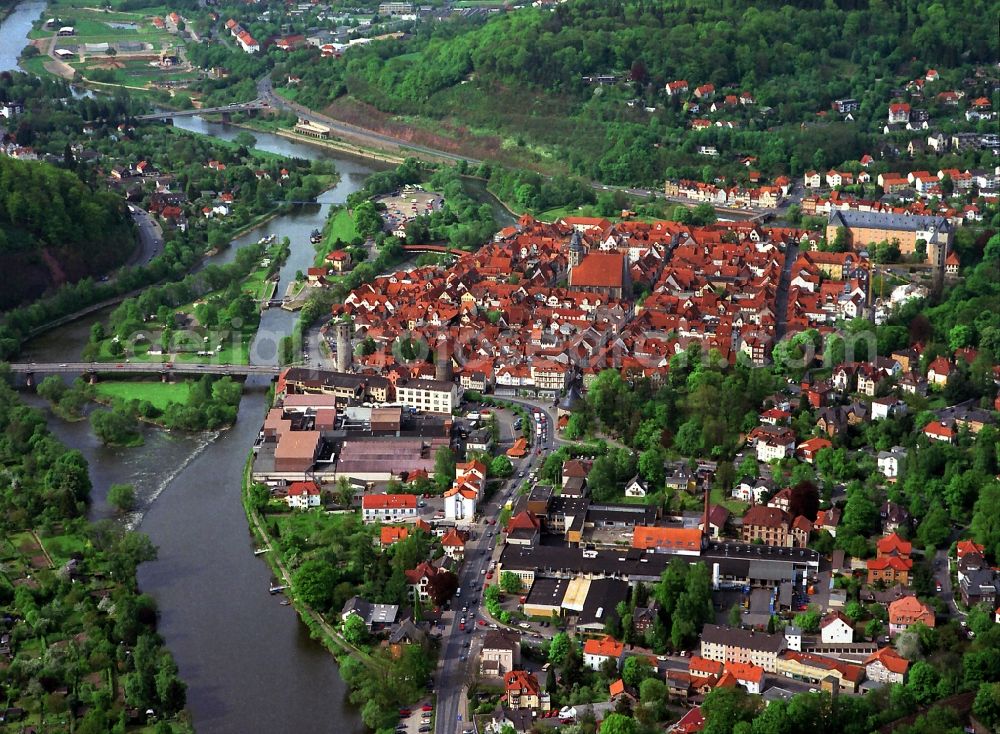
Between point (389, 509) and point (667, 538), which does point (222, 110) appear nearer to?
point (389, 509)

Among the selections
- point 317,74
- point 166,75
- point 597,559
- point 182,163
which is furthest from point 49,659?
point 166,75

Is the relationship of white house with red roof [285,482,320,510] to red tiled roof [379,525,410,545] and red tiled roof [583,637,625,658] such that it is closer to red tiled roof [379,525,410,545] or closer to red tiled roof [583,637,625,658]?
red tiled roof [379,525,410,545]

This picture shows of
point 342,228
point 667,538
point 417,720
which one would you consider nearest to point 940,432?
point 667,538

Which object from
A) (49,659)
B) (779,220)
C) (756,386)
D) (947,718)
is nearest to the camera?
(947,718)

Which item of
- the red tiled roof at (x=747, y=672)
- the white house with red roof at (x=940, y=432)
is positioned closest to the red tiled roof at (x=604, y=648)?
the red tiled roof at (x=747, y=672)

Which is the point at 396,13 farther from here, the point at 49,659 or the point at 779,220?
the point at 49,659

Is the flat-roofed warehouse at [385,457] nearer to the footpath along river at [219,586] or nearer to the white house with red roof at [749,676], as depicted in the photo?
the footpath along river at [219,586]

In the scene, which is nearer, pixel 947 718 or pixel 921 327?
pixel 947 718
